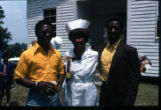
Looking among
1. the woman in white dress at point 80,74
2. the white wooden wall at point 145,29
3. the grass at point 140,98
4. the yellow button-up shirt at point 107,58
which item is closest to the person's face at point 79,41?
the woman in white dress at point 80,74

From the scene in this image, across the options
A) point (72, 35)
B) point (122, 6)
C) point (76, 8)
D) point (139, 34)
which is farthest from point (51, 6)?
point (72, 35)

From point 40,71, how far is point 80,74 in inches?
16.4

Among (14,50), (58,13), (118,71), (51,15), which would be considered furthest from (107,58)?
(14,50)

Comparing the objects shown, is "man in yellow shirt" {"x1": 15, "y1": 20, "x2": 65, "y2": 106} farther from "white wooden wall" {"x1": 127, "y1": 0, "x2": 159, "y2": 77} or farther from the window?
the window

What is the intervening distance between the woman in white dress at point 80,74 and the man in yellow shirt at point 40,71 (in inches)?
7.0

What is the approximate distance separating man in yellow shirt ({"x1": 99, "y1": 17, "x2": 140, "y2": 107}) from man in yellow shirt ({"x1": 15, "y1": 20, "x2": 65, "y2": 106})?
18.1 inches

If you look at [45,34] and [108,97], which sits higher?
[45,34]

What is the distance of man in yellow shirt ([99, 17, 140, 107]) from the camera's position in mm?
1824

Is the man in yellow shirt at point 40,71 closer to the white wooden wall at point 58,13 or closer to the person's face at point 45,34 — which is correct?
the person's face at point 45,34

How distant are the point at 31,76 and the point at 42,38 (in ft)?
1.16

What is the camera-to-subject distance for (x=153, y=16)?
23.6ft

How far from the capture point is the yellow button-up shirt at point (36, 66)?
177 cm

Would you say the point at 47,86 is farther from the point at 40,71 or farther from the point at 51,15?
the point at 51,15

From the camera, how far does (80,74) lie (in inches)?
79.8
